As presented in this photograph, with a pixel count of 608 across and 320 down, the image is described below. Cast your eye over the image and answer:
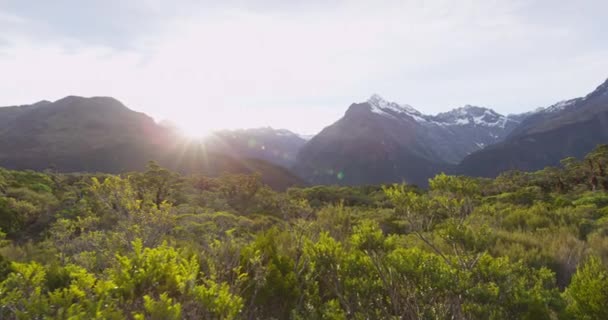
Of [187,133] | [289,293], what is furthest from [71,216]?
[187,133]

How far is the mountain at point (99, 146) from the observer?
373ft

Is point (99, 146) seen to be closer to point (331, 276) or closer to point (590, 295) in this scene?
point (331, 276)

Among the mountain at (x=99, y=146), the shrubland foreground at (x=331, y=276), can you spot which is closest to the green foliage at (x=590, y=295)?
the shrubland foreground at (x=331, y=276)

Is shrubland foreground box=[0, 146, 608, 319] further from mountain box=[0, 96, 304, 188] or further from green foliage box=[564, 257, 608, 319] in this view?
mountain box=[0, 96, 304, 188]

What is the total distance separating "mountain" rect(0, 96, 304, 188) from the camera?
114 metres

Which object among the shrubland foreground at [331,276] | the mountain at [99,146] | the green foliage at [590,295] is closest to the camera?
the shrubland foreground at [331,276]

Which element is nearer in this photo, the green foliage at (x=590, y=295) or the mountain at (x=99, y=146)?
the green foliage at (x=590, y=295)

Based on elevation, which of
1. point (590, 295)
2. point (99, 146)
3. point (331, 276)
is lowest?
point (99, 146)

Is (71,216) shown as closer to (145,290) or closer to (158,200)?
(158,200)

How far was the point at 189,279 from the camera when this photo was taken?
3471mm

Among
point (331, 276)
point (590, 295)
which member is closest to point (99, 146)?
point (331, 276)

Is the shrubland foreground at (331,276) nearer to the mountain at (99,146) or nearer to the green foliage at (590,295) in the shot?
the green foliage at (590,295)

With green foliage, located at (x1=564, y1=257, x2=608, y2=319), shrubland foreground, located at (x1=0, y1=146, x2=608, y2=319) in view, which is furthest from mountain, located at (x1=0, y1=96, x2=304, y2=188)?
green foliage, located at (x1=564, y1=257, x2=608, y2=319)

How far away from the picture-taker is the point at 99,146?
12900 cm
